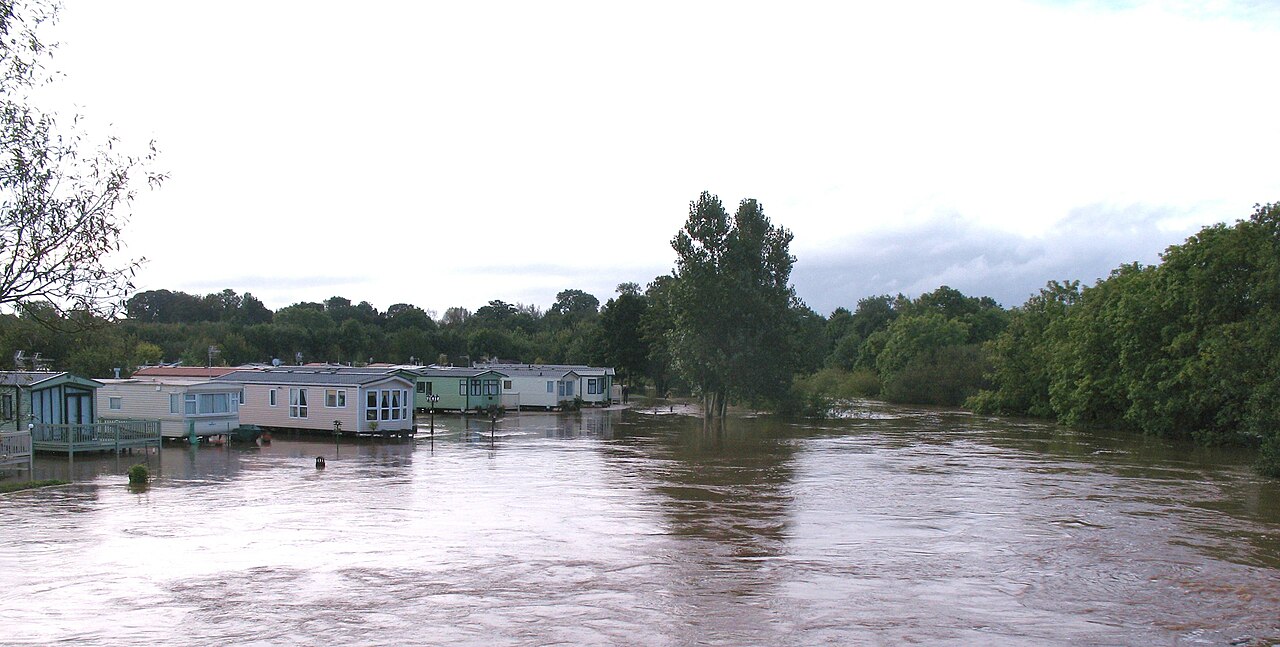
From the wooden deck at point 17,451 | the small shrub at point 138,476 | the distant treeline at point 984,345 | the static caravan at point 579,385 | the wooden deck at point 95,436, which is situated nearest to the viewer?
the small shrub at point 138,476

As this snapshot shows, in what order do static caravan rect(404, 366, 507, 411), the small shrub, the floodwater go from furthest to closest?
static caravan rect(404, 366, 507, 411)
the small shrub
the floodwater

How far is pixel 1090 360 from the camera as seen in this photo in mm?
48438

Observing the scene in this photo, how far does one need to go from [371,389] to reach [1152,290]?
34428 millimetres

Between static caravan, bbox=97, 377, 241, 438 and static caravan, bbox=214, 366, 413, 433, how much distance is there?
2040mm

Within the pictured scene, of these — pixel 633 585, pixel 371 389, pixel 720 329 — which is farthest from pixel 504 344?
Result: pixel 633 585

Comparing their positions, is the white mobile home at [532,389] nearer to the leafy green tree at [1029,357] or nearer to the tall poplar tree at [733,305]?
the tall poplar tree at [733,305]

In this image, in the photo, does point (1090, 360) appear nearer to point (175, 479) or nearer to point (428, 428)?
point (428, 428)

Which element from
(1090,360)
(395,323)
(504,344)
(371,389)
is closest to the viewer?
(371,389)

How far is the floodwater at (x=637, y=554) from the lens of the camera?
40.4ft

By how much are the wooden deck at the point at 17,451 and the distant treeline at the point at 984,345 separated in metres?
2.41

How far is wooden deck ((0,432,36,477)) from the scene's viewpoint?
25.5 m

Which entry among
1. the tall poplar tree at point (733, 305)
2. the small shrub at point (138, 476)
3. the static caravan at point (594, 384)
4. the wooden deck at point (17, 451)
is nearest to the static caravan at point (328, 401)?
the wooden deck at point (17, 451)

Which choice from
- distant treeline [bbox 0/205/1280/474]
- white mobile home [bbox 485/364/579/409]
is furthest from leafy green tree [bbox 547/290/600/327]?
white mobile home [bbox 485/364/579/409]

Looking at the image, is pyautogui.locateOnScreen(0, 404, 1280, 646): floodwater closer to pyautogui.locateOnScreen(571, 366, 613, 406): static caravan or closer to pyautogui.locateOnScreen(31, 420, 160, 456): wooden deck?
pyautogui.locateOnScreen(31, 420, 160, 456): wooden deck
